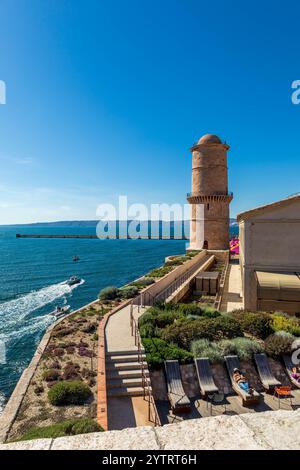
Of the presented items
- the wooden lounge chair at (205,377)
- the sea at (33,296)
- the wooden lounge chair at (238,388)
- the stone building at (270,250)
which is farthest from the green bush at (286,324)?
the sea at (33,296)

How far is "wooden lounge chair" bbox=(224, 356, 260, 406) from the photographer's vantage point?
34.8ft

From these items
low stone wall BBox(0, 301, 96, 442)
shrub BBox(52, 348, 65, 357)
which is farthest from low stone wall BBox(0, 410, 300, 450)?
shrub BBox(52, 348, 65, 357)

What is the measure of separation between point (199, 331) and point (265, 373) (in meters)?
3.06

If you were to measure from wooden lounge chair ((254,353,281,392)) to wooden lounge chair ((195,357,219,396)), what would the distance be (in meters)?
1.96

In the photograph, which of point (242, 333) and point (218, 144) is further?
point (218, 144)

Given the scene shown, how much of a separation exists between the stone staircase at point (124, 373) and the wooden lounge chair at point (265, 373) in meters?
4.38

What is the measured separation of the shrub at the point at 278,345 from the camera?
12.9 m

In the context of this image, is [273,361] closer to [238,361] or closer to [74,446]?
[238,361]

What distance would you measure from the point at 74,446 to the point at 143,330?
37.6 feet

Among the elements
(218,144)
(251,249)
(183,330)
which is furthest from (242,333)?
(218,144)

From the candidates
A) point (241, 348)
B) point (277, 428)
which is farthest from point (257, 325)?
point (277, 428)

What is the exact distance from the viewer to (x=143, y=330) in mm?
13875

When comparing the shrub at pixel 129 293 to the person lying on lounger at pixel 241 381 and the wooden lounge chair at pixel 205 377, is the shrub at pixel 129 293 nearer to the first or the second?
the wooden lounge chair at pixel 205 377

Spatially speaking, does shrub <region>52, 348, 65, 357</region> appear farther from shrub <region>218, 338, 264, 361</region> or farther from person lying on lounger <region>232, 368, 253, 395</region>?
person lying on lounger <region>232, 368, 253, 395</region>
